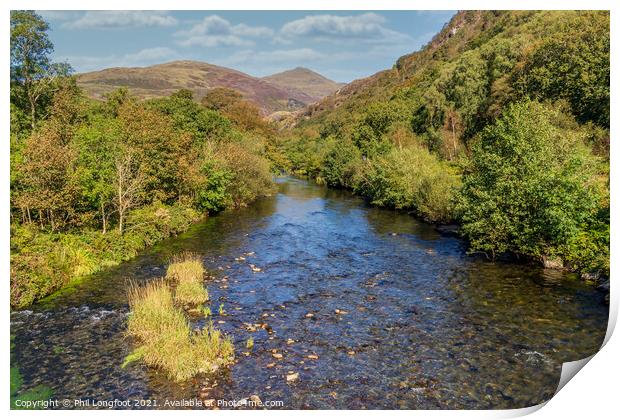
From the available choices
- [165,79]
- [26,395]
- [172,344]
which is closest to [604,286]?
[172,344]

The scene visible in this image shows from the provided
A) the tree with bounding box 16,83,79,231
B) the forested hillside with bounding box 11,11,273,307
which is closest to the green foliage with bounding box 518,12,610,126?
the forested hillside with bounding box 11,11,273,307

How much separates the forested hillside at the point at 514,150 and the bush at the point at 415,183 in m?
0.13

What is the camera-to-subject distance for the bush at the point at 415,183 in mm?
35688

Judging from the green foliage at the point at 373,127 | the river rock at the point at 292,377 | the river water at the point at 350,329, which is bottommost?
the river water at the point at 350,329

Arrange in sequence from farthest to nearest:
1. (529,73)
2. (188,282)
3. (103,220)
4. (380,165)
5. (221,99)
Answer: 1. (221,99)
2. (380,165)
3. (529,73)
4. (103,220)
5. (188,282)

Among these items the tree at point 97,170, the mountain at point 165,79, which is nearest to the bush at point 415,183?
the tree at point 97,170

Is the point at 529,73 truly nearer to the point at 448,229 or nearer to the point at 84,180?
the point at 448,229

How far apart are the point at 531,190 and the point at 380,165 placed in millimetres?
26291

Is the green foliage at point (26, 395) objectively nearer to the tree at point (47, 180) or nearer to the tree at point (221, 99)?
the tree at point (47, 180)

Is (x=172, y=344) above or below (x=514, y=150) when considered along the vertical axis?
below

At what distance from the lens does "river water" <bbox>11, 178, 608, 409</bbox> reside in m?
12.1

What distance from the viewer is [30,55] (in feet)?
78.2

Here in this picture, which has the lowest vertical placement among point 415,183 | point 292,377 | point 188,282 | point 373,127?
point 292,377

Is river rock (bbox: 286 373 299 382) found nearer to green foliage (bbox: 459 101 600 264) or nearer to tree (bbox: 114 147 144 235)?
green foliage (bbox: 459 101 600 264)
